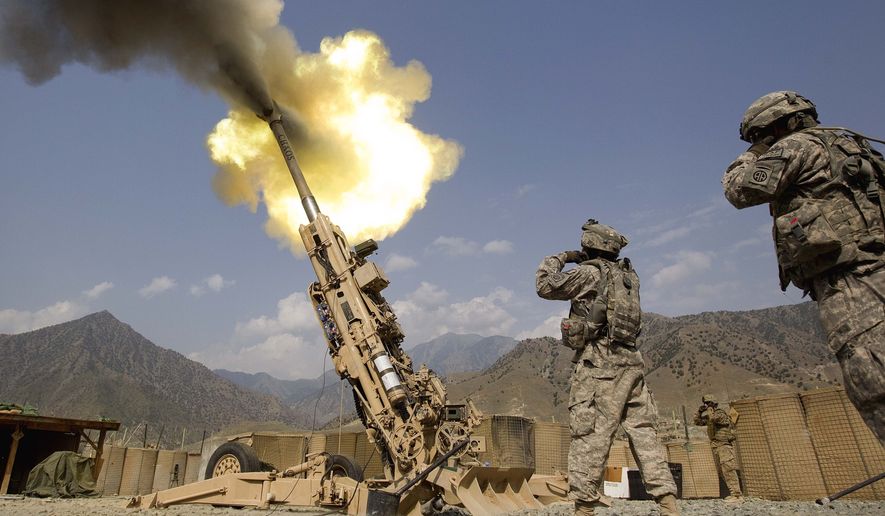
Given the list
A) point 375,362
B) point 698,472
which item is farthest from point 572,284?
point 698,472

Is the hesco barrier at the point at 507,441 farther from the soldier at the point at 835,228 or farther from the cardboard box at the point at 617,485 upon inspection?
the soldier at the point at 835,228

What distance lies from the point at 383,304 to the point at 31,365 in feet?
447

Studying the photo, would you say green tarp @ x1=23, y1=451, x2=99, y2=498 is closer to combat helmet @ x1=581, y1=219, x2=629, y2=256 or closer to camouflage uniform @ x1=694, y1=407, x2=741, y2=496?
combat helmet @ x1=581, y1=219, x2=629, y2=256

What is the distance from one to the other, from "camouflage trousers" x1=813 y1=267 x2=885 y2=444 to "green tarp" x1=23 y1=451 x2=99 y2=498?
1609 centimetres

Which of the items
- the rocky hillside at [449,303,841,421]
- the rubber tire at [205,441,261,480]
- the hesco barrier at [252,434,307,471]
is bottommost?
the rubber tire at [205,441,261,480]

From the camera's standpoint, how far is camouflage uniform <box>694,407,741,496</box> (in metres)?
10.4

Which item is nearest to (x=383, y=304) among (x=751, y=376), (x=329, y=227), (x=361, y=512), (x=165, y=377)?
(x=329, y=227)

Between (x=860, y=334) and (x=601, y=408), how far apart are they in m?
2.27

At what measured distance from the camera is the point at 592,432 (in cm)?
480

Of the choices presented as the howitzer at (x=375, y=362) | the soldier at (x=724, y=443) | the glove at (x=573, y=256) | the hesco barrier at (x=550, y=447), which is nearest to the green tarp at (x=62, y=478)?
the howitzer at (x=375, y=362)

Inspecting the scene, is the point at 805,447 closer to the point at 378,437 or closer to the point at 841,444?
the point at 841,444

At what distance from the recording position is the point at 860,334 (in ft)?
9.82

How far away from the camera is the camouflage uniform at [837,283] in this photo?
2932 millimetres

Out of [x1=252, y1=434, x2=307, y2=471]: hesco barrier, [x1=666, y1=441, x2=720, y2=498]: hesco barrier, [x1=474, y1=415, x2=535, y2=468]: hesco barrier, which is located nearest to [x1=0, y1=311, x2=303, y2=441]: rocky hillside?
[x1=252, y1=434, x2=307, y2=471]: hesco barrier
